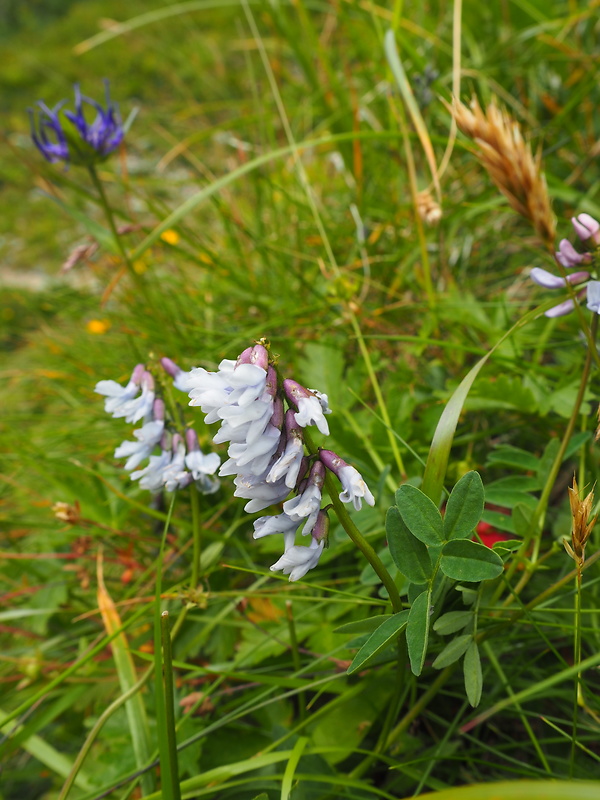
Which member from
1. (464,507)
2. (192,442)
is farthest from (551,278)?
(192,442)

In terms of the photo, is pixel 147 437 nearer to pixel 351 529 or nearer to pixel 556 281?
pixel 351 529

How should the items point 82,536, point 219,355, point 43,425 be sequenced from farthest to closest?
point 43,425 < point 219,355 < point 82,536

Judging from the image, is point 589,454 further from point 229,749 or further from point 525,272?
point 229,749

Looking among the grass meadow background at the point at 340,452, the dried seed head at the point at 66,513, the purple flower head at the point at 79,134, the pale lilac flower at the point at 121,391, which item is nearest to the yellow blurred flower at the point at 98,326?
the grass meadow background at the point at 340,452

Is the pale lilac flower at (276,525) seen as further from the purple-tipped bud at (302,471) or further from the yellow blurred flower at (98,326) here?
the yellow blurred flower at (98,326)

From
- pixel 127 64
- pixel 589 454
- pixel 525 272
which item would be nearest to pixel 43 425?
pixel 525 272

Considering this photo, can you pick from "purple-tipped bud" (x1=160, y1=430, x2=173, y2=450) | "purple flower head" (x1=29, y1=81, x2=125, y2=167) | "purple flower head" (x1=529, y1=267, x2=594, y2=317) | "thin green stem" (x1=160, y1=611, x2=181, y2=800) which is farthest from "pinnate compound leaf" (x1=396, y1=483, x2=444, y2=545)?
"purple flower head" (x1=29, y1=81, x2=125, y2=167)

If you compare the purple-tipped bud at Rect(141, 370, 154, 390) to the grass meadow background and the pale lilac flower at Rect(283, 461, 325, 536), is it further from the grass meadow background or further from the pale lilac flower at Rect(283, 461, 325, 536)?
the pale lilac flower at Rect(283, 461, 325, 536)
